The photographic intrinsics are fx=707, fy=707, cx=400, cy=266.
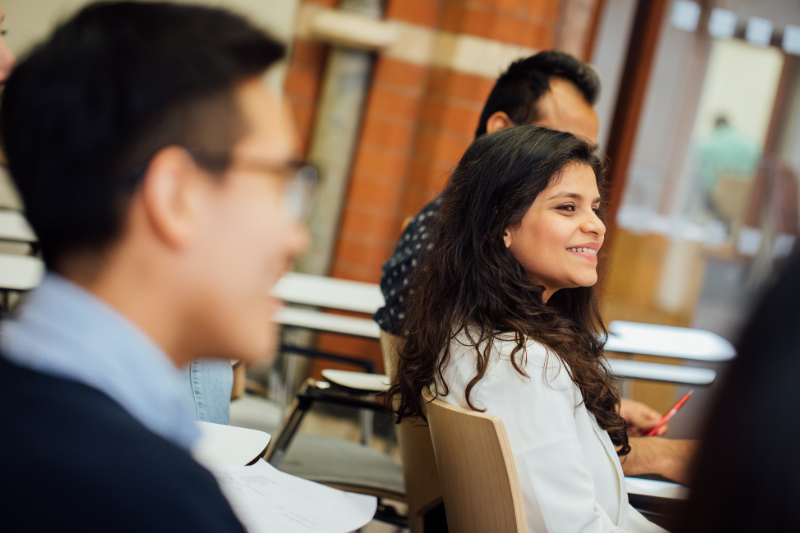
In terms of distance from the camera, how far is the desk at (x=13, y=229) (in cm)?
266

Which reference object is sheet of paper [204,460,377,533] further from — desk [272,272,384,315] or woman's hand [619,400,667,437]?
desk [272,272,384,315]

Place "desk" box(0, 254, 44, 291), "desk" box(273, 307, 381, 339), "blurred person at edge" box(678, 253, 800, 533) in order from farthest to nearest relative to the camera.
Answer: "desk" box(273, 307, 381, 339) < "desk" box(0, 254, 44, 291) < "blurred person at edge" box(678, 253, 800, 533)

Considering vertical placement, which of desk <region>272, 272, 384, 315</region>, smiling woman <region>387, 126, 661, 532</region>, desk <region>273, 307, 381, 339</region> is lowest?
desk <region>273, 307, 381, 339</region>

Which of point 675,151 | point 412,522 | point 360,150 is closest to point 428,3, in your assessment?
point 360,150

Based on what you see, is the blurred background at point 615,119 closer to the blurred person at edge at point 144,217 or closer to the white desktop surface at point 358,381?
the white desktop surface at point 358,381

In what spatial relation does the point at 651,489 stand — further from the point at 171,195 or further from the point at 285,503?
the point at 171,195

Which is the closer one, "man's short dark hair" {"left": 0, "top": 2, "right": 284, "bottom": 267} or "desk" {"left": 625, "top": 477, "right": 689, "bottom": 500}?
"man's short dark hair" {"left": 0, "top": 2, "right": 284, "bottom": 267}

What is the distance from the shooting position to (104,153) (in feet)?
1.82

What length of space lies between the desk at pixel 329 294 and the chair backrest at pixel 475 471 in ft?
4.01

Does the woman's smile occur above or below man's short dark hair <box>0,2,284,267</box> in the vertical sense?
below

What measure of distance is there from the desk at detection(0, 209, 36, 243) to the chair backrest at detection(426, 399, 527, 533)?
1.94 metres

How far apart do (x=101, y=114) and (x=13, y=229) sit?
2.62 m

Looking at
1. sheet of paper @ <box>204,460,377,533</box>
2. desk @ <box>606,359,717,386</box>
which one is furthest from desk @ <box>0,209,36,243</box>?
desk @ <box>606,359,717,386</box>

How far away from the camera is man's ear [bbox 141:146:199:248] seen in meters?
0.56
